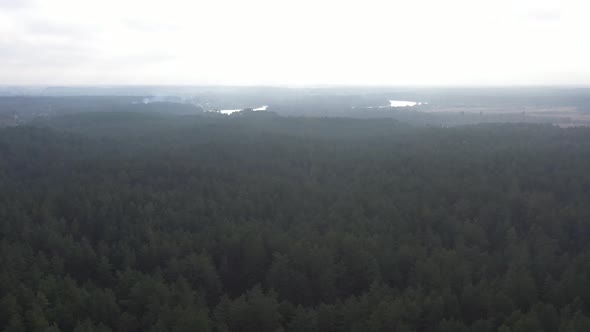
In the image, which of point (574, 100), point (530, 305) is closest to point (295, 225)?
point (530, 305)

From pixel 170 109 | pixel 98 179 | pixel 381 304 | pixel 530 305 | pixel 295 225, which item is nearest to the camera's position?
pixel 381 304

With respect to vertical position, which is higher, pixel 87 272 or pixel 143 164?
pixel 143 164

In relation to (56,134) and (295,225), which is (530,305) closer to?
(295,225)

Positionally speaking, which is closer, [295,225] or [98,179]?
[295,225]

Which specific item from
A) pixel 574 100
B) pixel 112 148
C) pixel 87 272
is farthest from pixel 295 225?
pixel 574 100

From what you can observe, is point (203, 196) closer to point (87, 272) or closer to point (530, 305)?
point (87, 272)

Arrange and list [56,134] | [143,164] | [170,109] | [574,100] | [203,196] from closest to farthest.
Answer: [203,196] < [143,164] < [56,134] < [170,109] < [574,100]
